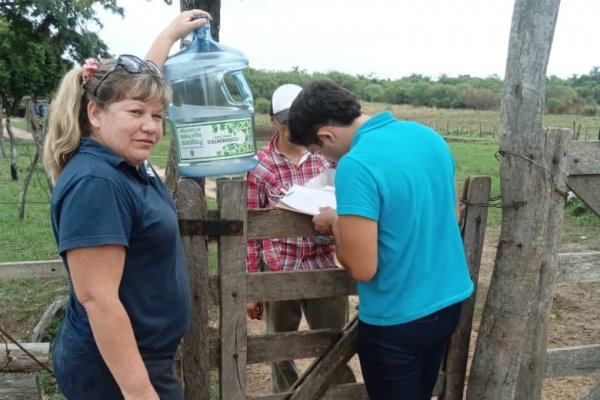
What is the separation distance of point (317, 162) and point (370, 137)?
107cm

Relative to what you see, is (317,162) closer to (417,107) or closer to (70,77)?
(70,77)

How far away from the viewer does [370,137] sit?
2.11 meters

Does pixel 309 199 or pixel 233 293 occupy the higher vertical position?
pixel 309 199

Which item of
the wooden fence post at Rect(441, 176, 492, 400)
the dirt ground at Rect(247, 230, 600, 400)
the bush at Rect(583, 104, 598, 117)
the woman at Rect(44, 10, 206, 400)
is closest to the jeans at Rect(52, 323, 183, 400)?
the woman at Rect(44, 10, 206, 400)

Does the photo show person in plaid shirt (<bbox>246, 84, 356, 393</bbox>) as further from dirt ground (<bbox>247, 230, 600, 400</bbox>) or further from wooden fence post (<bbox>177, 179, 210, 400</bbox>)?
dirt ground (<bbox>247, 230, 600, 400</bbox>)

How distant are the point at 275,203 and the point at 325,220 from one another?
606mm

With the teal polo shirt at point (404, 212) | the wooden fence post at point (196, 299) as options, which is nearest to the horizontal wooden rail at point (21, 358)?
the wooden fence post at point (196, 299)

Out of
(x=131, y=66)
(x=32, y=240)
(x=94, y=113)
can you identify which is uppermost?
(x=131, y=66)

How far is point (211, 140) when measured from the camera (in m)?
2.15

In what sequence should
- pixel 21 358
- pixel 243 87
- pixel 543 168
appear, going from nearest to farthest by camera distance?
pixel 243 87 → pixel 543 168 → pixel 21 358

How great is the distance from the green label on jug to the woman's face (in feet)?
1.44

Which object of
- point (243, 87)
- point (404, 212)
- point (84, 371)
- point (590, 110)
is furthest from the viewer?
point (590, 110)

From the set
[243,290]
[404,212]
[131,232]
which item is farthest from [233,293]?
[131,232]

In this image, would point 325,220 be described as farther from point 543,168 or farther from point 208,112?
point 543,168
